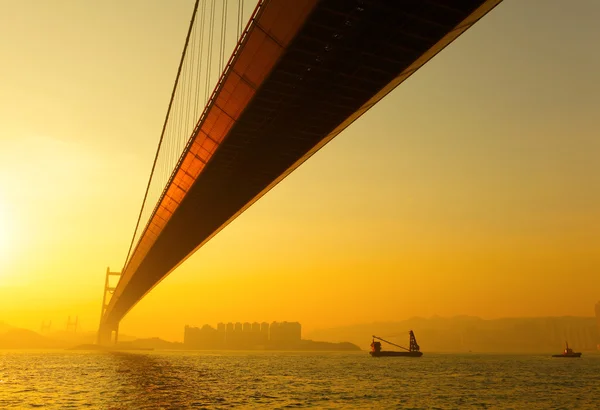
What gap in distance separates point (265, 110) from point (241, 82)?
186 cm

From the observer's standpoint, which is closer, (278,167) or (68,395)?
(278,167)

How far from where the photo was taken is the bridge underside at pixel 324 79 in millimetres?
13531

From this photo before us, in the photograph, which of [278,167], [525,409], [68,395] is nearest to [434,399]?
[525,409]

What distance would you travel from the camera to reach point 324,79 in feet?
56.0

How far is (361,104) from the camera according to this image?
1859 centimetres

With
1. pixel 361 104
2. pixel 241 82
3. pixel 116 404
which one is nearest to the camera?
pixel 241 82

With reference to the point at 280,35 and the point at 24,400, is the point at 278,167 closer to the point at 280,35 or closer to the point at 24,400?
the point at 280,35

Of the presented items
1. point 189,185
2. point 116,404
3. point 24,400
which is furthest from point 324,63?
point 24,400

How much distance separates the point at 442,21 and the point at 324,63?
3830 millimetres

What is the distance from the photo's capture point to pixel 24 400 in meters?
27.2

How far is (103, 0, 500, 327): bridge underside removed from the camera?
13531 millimetres

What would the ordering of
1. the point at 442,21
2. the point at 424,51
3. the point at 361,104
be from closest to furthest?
the point at 442,21, the point at 424,51, the point at 361,104

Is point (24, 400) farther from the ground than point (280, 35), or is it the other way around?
point (280, 35)

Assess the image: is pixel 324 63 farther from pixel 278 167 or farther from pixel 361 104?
A: pixel 278 167
